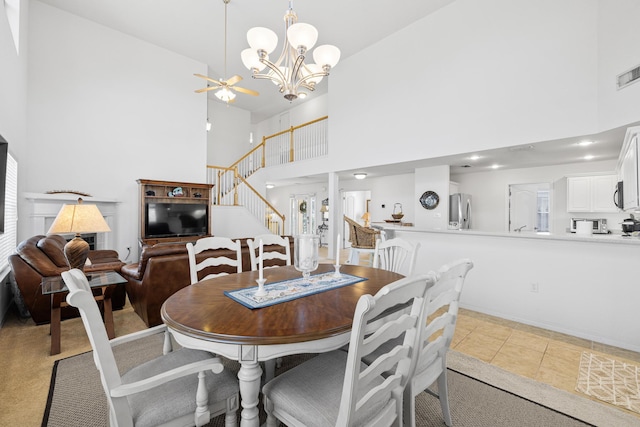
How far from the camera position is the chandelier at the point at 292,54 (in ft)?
8.57

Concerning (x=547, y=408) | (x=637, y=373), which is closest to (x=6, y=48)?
(x=547, y=408)

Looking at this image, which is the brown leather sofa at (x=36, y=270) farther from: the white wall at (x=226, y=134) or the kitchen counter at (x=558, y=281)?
the white wall at (x=226, y=134)

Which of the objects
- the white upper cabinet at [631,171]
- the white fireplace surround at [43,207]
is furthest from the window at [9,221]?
the white upper cabinet at [631,171]

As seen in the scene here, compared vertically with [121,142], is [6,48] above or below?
above

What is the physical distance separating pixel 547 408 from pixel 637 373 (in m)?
1.15

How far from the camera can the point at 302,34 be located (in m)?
2.58

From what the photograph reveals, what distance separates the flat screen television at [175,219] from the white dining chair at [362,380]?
17.1 feet

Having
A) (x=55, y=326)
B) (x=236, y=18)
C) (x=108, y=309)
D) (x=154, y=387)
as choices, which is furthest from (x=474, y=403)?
(x=236, y=18)

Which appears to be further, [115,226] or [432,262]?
[115,226]

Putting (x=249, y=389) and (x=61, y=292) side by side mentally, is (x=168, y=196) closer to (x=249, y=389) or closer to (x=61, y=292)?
(x=61, y=292)

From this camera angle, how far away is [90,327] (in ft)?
3.12

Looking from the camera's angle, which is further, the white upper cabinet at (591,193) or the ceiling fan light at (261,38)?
the white upper cabinet at (591,193)

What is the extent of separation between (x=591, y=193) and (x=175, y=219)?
26.0 feet

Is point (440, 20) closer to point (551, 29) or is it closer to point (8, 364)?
point (551, 29)
